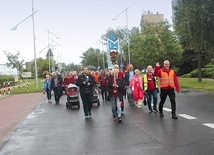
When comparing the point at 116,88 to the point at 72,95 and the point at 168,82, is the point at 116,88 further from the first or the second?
the point at 72,95

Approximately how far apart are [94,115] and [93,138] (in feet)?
15.0

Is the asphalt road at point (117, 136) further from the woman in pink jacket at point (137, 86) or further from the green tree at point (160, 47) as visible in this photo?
the green tree at point (160, 47)

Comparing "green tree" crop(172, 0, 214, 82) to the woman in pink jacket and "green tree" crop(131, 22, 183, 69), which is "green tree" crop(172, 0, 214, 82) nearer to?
"green tree" crop(131, 22, 183, 69)

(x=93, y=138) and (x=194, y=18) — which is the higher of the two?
(x=194, y=18)

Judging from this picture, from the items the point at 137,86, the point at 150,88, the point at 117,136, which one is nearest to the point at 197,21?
the point at 137,86

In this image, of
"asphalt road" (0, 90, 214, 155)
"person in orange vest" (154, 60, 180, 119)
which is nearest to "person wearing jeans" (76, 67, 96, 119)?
"asphalt road" (0, 90, 214, 155)

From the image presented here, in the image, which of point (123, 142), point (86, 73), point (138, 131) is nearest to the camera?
point (123, 142)

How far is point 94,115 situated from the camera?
42.6ft

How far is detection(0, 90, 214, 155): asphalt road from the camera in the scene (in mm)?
7042

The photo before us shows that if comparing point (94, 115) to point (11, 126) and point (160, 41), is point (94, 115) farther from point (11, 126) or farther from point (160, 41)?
point (160, 41)

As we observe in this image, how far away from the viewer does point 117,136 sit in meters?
8.48

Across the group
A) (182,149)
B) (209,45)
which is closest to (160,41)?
(209,45)

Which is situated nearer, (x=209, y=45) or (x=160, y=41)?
(x=209, y=45)

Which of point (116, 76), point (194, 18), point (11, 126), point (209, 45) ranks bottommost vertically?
point (11, 126)
